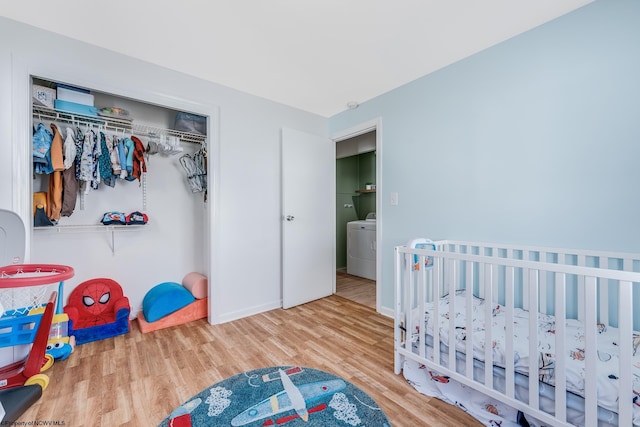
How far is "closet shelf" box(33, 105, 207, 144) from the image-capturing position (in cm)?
199

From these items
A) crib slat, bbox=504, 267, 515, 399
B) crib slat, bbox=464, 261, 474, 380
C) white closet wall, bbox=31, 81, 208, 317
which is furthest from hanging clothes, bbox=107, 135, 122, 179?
crib slat, bbox=504, 267, 515, 399

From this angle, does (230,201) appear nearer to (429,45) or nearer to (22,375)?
(22,375)

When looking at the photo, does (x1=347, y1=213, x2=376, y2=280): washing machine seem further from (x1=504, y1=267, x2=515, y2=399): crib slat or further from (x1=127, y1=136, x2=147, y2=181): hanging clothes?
(x1=127, y1=136, x2=147, y2=181): hanging clothes

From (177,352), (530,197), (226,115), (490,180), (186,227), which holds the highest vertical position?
(226,115)

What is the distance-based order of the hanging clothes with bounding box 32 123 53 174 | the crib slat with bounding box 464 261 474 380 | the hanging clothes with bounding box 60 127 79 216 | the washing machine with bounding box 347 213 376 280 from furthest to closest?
the washing machine with bounding box 347 213 376 280
the hanging clothes with bounding box 60 127 79 216
the hanging clothes with bounding box 32 123 53 174
the crib slat with bounding box 464 261 474 380

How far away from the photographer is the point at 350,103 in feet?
9.04

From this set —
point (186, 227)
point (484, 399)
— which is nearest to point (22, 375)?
point (186, 227)

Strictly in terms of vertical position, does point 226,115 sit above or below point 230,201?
above

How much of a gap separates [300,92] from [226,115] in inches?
29.8

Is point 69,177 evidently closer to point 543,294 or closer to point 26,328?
point 26,328

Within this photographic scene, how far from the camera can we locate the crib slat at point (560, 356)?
1000mm

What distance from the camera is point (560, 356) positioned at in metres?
1.00

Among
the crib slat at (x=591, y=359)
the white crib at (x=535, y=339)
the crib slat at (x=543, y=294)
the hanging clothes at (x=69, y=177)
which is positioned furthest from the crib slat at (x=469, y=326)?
the hanging clothes at (x=69, y=177)

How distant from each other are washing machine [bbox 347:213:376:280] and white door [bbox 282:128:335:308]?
2.88ft
